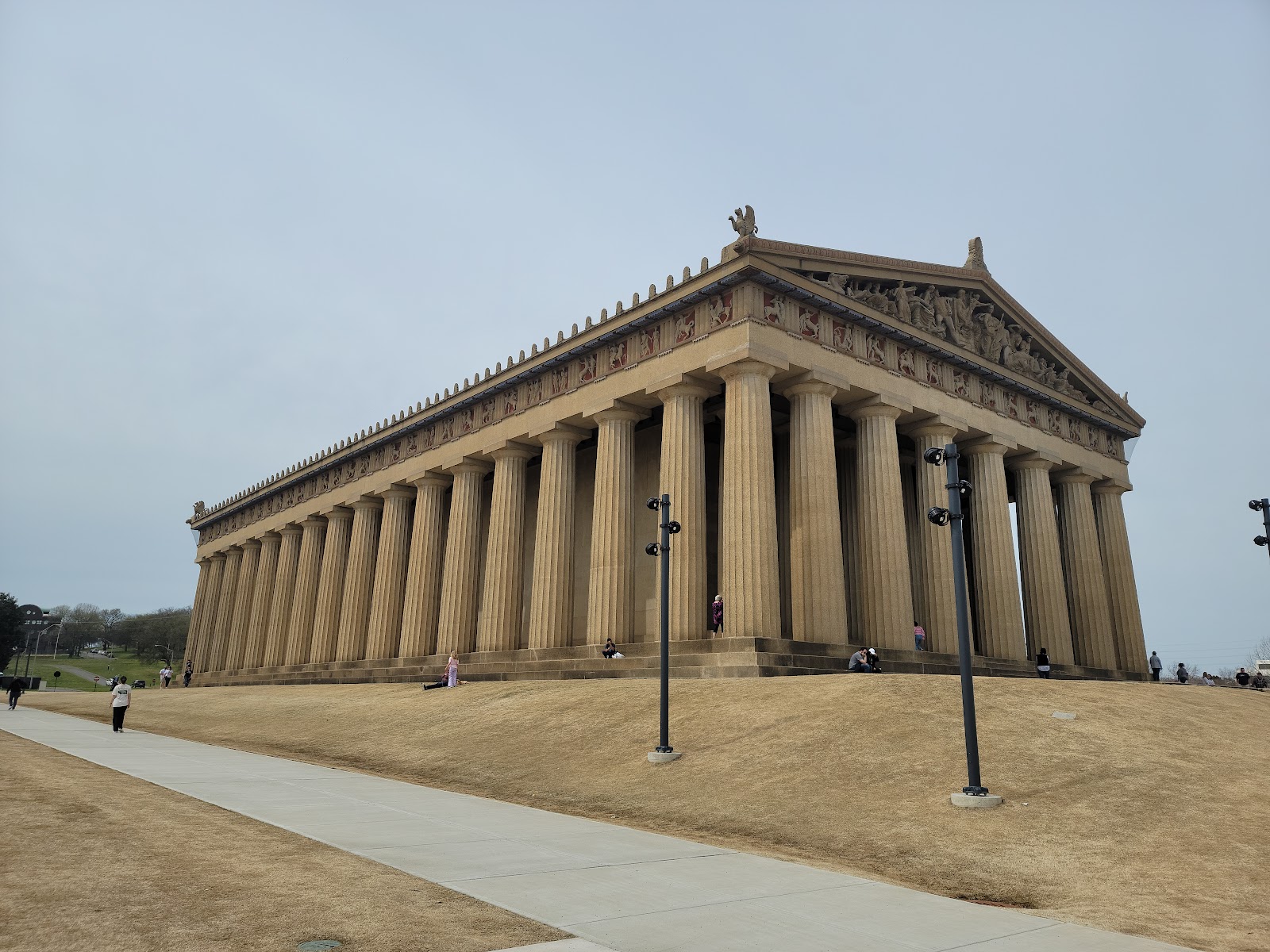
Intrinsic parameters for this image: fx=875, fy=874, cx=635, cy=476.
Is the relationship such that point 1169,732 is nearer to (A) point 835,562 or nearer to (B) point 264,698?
(A) point 835,562

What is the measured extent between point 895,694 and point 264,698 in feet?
88.6

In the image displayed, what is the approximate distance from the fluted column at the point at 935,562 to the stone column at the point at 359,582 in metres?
31.6

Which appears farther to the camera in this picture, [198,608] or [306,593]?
Answer: [198,608]

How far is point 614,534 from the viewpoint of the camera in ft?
113

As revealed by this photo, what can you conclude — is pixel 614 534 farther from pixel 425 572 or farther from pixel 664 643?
pixel 425 572

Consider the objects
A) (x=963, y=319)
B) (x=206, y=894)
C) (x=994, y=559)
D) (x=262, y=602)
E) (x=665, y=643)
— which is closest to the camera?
(x=206, y=894)

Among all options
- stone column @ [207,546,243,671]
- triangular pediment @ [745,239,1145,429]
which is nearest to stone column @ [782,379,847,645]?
triangular pediment @ [745,239,1145,429]

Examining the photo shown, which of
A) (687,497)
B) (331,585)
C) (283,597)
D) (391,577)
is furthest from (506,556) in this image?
(283,597)

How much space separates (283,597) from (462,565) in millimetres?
23766

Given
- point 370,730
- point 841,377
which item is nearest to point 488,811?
point 370,730

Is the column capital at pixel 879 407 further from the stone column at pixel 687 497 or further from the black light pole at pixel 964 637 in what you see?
the black light pole at pixel 964 637

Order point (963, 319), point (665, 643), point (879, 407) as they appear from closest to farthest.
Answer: point (665, 643) → point (879, 407) → point (963, 319)

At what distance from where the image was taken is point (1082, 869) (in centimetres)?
1030

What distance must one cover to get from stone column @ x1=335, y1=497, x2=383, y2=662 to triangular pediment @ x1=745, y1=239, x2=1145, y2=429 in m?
31.6
